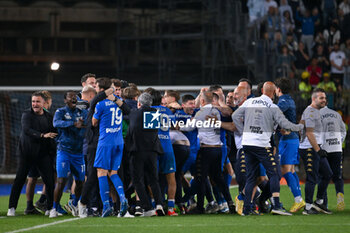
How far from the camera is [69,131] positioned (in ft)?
36.4

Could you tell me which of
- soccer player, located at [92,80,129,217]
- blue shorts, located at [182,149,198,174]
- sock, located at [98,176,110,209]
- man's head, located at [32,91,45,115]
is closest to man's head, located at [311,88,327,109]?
blue shorts, located at [182,149,198,174]

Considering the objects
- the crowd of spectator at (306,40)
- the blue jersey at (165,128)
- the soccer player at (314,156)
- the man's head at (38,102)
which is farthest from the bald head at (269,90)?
→ the crowd of spectator at (306,40)

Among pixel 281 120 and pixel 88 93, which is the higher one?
pixel 88 93

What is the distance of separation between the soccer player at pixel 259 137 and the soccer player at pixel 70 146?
2.60 metres

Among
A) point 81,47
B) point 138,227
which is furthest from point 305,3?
point 138,227

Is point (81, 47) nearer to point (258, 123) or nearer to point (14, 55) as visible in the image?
point (14, 55)

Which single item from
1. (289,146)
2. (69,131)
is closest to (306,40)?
(289,146)

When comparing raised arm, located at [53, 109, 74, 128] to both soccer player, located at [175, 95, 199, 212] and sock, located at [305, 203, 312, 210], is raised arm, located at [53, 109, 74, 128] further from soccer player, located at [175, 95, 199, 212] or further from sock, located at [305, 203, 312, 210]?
sock, located at [305, 203, 312, 210]

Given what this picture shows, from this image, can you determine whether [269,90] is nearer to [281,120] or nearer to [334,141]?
[281,120]

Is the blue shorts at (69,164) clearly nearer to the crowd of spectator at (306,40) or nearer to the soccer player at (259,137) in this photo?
the soccer player at (259,137)

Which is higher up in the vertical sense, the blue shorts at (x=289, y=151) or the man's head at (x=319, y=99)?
the man's head at (x=319, y=99)

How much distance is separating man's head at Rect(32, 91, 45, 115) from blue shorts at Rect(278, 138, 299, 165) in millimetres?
3864

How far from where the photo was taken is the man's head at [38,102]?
11203 millimetres

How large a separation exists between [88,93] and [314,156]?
12.0 ft
